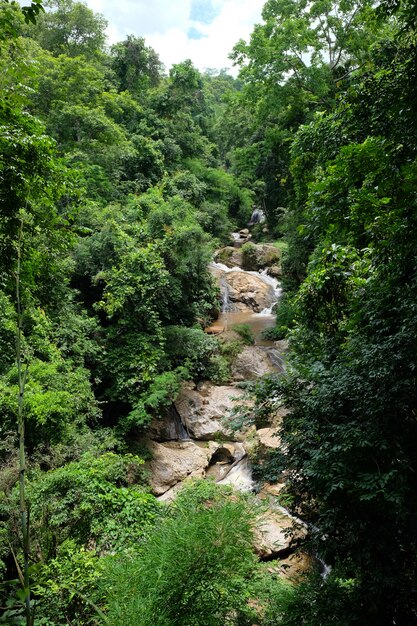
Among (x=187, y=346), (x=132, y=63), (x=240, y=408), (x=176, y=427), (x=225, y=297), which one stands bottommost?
(x=176, y=427)

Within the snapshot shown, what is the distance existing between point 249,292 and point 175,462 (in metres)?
12.0

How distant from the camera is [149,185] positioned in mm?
17328

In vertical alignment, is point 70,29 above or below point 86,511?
above

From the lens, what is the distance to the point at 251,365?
13039mm

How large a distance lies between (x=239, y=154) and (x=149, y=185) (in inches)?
182

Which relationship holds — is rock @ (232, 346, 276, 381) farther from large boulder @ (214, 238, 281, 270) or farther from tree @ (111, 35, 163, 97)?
tree @ (111, 35, 163, 97)

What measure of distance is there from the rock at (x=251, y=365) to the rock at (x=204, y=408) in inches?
40.4

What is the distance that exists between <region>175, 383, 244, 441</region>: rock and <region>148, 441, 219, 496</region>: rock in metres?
0.47

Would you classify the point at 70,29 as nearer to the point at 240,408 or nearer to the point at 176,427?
the point at 176,427

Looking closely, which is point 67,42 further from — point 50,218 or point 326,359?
point 326,359

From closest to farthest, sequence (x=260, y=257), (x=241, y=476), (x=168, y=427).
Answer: (x=241, y=476), (x=168, y=427), (x=260, y=257)

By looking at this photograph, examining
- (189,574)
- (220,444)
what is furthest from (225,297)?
(189,574)

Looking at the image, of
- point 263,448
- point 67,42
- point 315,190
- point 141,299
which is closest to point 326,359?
point 315,190

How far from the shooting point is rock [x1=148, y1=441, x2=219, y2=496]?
8508 millimetres
